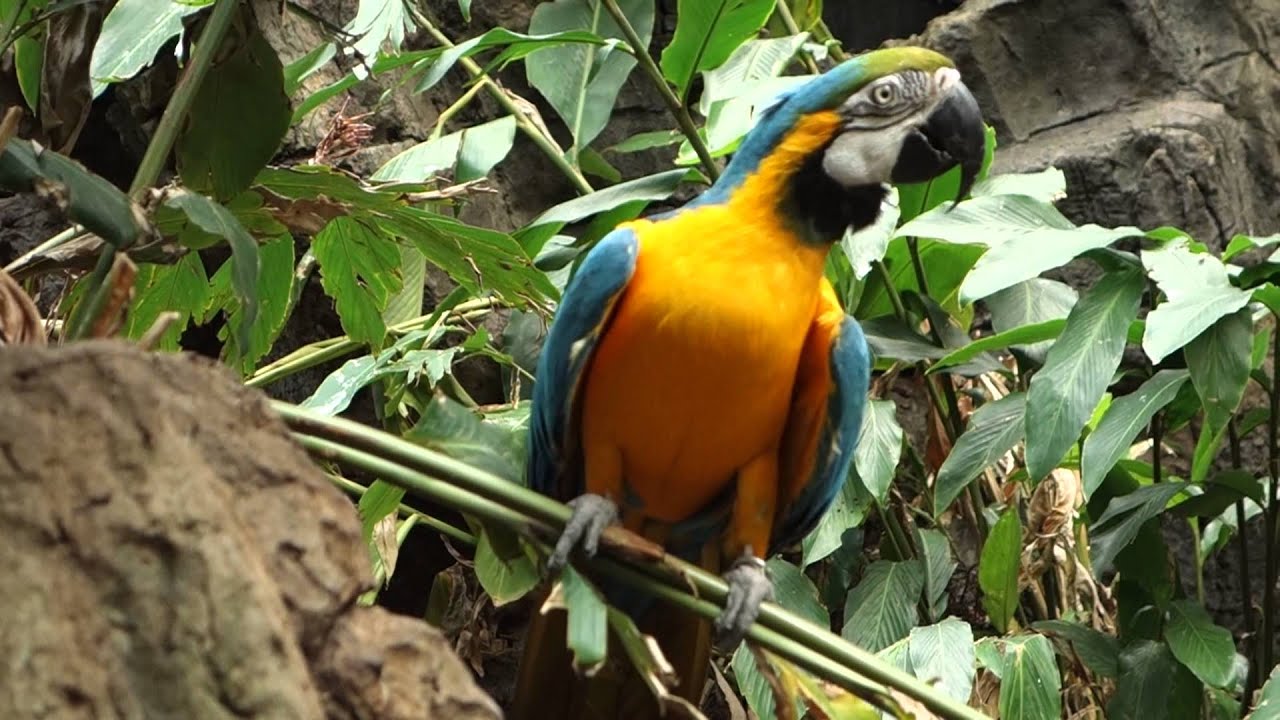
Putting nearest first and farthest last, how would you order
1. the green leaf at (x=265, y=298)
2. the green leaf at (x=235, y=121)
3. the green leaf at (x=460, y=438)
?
the green leaf at (x=460, y=438) → the green leaf at (x=235, y=121) → the green leaf at (x=265, y=298)

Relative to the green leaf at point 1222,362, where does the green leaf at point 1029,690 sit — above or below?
below

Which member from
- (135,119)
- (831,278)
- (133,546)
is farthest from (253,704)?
(135,119)

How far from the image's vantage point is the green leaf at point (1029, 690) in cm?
188

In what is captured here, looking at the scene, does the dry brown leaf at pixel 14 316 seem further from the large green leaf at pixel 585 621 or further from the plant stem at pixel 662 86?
the plant stem at pixel 662 86

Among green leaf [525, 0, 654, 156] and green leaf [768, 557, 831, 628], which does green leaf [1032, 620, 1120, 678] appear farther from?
green leaf [525, 0, 654, 156]

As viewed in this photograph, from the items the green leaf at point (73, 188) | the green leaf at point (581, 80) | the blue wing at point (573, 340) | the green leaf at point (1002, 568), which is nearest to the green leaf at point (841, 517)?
the green leaf at point (1002, 568)

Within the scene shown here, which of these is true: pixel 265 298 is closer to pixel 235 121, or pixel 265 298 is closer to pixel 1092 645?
pixel 235 121

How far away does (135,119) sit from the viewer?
3.10 m

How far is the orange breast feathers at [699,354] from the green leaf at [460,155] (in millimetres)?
765

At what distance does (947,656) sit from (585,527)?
75cm

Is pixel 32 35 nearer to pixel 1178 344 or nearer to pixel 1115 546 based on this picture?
pixel 1178 344

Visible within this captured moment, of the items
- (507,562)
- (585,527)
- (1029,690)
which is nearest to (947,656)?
(1029,690)

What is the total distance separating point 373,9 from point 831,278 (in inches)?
35.0

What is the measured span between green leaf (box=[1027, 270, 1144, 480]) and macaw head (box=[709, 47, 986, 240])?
341 millimetres
